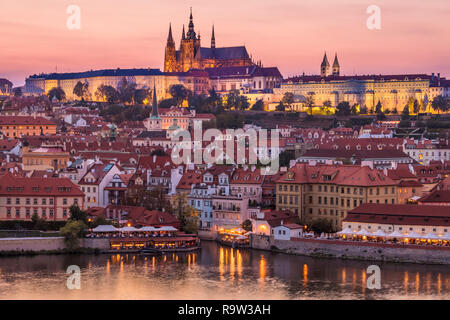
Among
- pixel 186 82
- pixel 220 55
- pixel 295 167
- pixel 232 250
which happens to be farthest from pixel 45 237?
pixel 220 55

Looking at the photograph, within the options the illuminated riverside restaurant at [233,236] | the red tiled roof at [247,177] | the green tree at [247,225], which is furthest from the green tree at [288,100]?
the green tree at [247,225]

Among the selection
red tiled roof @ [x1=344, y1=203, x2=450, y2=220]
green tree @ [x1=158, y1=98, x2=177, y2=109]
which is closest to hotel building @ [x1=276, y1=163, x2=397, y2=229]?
red tiled roof @ [x1=344, y1=203, x2=450, y2=220]

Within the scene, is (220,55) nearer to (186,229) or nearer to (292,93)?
(292,93)

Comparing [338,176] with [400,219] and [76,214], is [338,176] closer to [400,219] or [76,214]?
[400,219]

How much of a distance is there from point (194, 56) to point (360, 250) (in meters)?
107

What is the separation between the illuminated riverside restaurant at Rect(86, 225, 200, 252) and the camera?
125 ft

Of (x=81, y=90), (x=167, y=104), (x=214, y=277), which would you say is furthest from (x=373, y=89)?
(x=214, y=277)

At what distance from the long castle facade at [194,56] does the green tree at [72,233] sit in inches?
4066

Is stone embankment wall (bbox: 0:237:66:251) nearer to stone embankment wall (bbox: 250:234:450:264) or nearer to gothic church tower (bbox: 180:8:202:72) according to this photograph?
stone embankment wall (bbox: 250:234:450:264)

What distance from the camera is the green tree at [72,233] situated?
37562 mm
